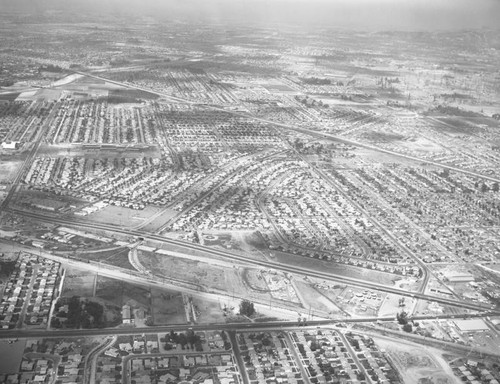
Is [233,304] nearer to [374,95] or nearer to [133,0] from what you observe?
[374,95]

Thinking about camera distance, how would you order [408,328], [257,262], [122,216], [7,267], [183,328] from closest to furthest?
1. [183,328]
2. [408,328]
3. [7,267]
4. [257,262]
5. [122,216]

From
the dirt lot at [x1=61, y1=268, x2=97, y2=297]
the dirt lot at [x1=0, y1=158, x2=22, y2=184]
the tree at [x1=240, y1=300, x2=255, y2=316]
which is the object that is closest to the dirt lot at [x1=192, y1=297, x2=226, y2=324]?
the tree at [x1=240, y1=300, x2=255, y2=316]

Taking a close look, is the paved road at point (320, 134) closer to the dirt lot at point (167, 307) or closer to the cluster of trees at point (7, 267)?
the dirt lot at point (167, 307)

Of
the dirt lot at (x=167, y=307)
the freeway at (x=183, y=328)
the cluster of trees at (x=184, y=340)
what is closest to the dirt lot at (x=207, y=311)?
the freeway at (x=183, y=328)

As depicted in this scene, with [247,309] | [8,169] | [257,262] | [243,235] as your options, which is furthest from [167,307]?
[8,169]

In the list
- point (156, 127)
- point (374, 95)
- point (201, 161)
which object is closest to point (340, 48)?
point (374, 95)

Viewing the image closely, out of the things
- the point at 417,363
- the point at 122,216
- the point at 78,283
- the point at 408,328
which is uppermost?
the point at 122,216

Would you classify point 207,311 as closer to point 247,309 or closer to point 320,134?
point 247,309
